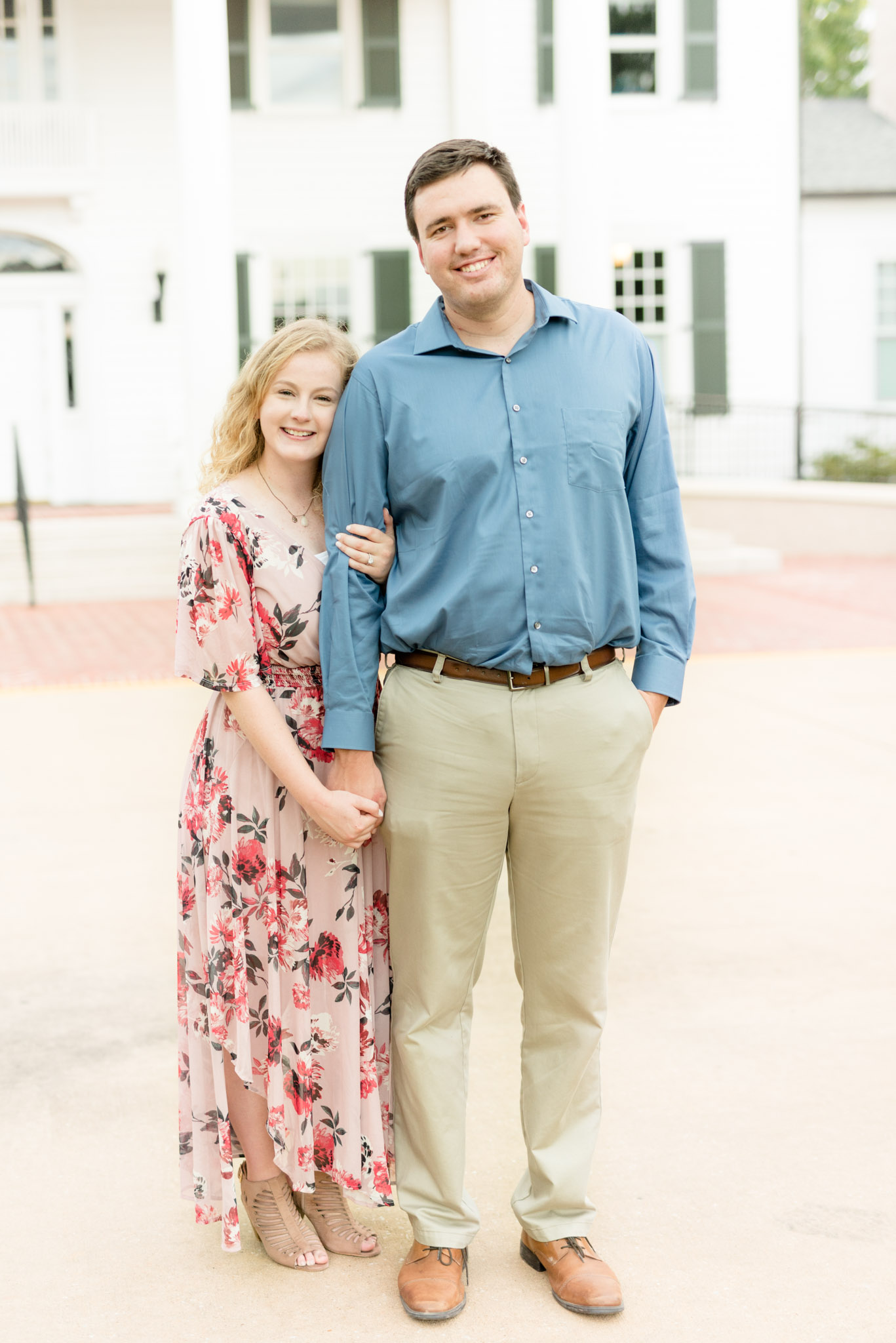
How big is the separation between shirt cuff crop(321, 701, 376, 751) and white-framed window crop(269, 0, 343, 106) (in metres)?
14.9

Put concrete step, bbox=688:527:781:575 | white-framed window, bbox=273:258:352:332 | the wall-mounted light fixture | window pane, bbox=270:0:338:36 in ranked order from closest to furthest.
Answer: concrete step, bbox=688:527:781:575
the wall-mounted light fixture
window pane, bbox=270:0:338:36
white-framed window, bbox=273:258:352:332

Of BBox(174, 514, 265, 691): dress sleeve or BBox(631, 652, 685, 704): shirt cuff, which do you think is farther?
BBox(631, 652, 685, 704): shirt cuff

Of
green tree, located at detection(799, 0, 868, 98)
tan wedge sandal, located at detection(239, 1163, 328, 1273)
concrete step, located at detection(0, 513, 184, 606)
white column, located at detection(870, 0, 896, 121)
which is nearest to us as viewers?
tan wedge sandal, located at detection(239, 1163, 328, 1273)

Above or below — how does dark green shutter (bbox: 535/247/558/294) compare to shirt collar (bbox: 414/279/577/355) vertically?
above

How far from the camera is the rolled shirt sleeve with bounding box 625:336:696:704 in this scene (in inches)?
105

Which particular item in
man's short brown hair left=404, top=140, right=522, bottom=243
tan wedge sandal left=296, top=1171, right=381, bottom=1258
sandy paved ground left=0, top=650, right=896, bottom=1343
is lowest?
sandy paved ground left=0, top=650, right=896, bottom=1343

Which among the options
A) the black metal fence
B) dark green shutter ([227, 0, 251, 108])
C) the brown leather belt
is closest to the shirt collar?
the brown leather belt

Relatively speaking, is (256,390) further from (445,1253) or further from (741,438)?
(741,438)

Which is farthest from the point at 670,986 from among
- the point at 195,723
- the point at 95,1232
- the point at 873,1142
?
the point at 195,723

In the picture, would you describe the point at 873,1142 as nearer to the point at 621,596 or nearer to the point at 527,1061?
the point at 527,1061

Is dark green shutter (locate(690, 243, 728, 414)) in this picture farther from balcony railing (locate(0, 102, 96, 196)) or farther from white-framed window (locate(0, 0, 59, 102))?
white-framed window (locate(0, 0, 59, 102))

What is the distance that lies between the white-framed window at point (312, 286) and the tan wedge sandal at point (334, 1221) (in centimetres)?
1425

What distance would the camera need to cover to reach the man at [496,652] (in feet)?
8.30

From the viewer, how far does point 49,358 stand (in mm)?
16094
